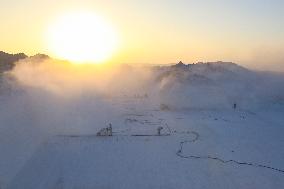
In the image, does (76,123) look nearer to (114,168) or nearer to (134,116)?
(134,116)

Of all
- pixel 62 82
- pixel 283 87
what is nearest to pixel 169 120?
pixel 62 82

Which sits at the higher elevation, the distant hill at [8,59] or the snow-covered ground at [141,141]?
the distant hill at [8,59]

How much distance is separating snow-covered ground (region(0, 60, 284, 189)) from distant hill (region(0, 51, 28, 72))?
982 centimetres

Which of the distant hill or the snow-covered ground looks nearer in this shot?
the snow-covered ground

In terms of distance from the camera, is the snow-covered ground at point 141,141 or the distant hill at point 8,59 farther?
the distant hill at point 8,59

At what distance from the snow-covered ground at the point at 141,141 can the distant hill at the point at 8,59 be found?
9823mm

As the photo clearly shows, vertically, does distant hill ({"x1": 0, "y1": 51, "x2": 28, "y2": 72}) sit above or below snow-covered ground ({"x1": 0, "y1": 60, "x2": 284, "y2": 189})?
above

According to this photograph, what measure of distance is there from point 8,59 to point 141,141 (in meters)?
32.7

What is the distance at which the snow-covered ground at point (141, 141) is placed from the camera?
1725 cm

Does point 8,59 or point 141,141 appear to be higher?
point 8,59

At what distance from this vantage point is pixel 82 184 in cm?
1662

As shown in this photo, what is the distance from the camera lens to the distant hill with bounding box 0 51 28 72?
45.3 meters

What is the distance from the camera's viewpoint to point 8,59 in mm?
50875

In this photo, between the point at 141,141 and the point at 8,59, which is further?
the point at 8,59
